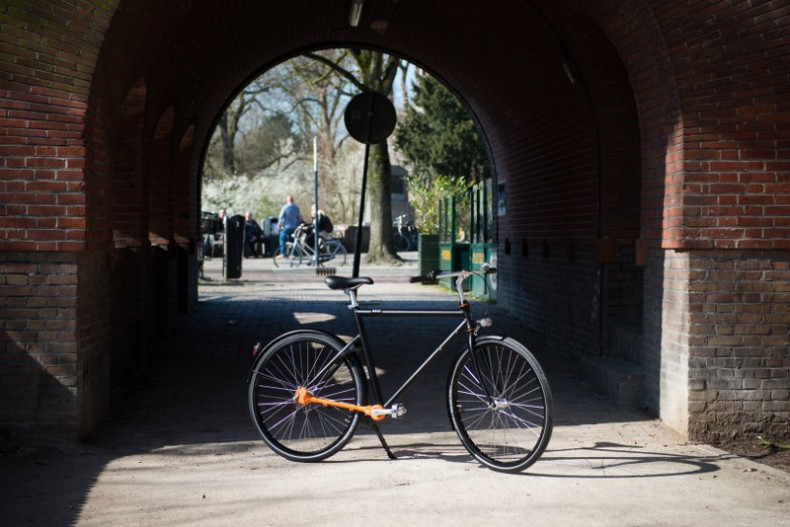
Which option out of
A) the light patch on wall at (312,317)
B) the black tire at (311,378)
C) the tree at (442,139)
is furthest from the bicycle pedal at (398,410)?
the tree at (442,139)

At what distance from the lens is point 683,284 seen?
22.0ft

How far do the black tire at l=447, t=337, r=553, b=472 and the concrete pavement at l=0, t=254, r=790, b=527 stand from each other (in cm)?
12

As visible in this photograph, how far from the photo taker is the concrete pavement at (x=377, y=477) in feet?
15.6

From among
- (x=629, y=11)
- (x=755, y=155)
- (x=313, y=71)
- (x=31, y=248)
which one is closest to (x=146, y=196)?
(x=31, y=248)

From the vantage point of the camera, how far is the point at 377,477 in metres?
5.43

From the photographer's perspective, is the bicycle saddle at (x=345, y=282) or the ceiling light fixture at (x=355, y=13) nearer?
the bicycle saddle at (x=345, y=282)

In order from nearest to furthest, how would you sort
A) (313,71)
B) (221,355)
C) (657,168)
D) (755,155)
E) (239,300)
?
(755,155), (657,168), (221,355), (239,300), (313,71)

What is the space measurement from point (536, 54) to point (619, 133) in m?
1.79

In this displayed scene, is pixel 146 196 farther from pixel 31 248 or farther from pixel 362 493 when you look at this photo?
pixel 362 493

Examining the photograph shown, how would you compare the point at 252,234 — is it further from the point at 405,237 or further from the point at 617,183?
the point at 617,183

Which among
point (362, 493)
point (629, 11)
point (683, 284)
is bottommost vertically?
point (362, 493)

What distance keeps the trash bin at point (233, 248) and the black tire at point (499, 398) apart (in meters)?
15.9

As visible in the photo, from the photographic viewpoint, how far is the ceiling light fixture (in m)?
11.9

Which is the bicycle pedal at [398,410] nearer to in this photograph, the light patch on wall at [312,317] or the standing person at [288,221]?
the light patch on wall at [312,317]
